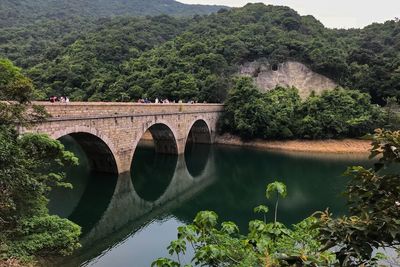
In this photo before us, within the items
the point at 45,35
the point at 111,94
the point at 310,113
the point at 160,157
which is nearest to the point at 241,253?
the point at 160,157

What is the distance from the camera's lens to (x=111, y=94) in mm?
55938

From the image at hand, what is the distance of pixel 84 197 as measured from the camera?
992 inches

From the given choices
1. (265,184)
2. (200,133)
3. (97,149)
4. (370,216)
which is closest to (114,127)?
(97,149)

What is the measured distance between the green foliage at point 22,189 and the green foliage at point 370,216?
930cm

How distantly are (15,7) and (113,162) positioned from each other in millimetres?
136254

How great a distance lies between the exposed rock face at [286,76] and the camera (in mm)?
65438

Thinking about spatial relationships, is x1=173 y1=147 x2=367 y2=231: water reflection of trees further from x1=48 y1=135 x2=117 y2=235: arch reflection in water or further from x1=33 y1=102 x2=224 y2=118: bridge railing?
x1=33 y1=102 x2=224 y2=118: bridge railing

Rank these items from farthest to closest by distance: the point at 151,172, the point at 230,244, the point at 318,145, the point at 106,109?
the point at 318,145 → the point at 151,172 → the point at 106,109 → the point at 230,244

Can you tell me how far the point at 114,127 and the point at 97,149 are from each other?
7.45 feet

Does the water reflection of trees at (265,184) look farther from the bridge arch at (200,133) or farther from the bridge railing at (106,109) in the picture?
the bridge railing at (106,109)

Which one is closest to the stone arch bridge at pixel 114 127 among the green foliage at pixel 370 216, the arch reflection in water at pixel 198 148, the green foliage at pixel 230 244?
the arch reflection in water at pixel 198 148

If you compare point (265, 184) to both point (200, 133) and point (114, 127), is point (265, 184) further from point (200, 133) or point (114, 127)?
point (200, 133)

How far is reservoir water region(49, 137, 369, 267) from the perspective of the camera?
62.1 ft

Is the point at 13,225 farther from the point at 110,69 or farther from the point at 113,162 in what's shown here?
the point at 110,69
